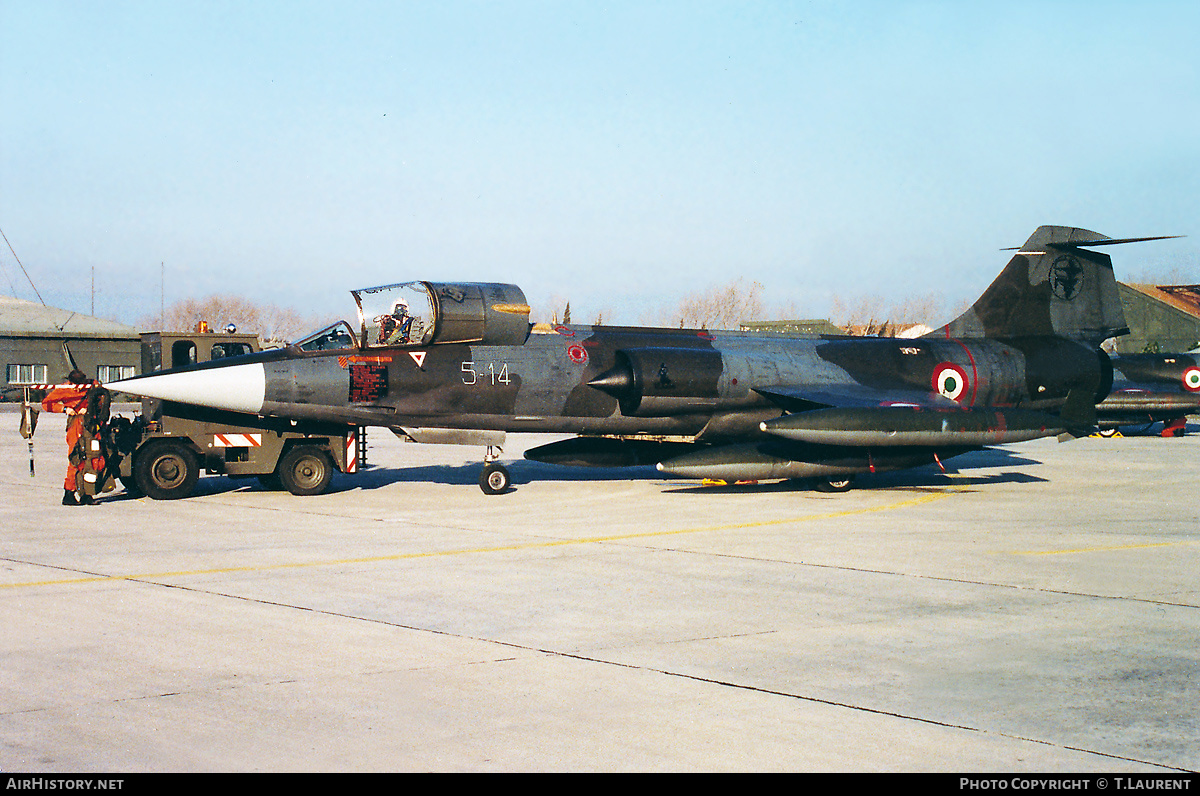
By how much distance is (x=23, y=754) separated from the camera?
4.66 metres

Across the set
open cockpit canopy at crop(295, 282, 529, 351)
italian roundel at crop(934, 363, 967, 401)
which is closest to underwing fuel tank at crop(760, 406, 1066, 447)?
italian roundel at crop(934, 363, 967, 401)

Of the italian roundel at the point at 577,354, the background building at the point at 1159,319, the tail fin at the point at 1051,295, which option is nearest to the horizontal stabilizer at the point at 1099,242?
the tail fin at the point at 1051,295

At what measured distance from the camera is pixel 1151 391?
26703mm

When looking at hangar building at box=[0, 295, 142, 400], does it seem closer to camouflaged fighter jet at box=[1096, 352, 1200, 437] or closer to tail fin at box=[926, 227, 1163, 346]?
camouflaged fighter jet at box=[1096, 352, 1200, 437]

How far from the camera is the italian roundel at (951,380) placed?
17.4 metres

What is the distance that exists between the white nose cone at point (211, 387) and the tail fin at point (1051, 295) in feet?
38.4

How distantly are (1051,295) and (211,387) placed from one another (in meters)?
14.3

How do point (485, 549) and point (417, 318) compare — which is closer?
point (485, 549)

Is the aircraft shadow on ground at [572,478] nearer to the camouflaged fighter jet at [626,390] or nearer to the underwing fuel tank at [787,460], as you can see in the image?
the camouflaged fighter jet at [626,390]

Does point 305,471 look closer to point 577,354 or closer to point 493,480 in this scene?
point 493,480

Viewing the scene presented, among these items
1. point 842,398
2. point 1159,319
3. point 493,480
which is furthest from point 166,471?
point 1159,319
